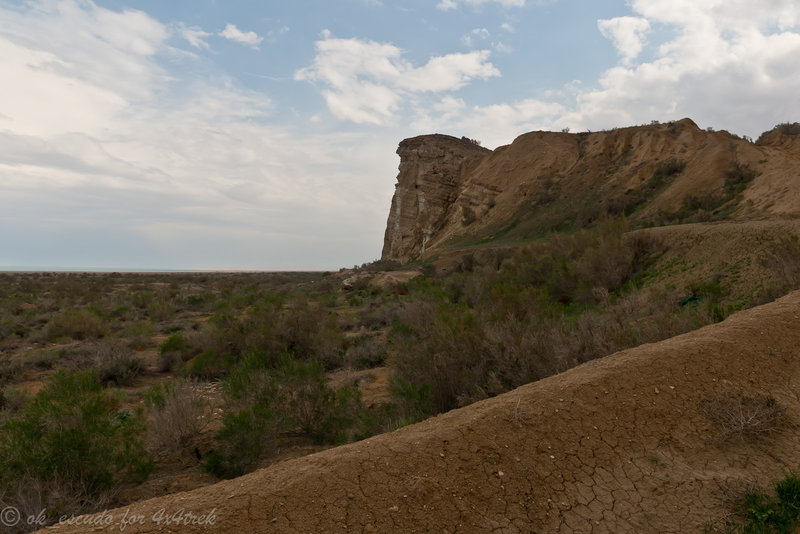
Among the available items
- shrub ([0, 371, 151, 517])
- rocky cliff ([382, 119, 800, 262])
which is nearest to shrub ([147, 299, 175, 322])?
shrub ([0, 371, 151, 517])

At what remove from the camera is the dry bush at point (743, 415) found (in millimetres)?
3473

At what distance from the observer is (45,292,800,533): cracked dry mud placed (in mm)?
2709

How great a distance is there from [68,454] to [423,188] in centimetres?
4253

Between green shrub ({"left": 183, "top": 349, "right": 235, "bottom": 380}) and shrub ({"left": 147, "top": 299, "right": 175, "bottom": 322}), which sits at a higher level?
shrub ({"left": 147, "top": 299, "right": 175, "bottom": 322})

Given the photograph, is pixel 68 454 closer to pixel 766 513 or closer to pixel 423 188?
pixel 766 513

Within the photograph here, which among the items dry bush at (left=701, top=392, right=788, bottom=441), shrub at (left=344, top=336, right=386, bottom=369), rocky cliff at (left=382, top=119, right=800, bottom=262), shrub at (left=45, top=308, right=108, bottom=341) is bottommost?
shrub at (left=344, top=336, right=386, bottom=369)

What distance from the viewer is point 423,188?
4494 cm

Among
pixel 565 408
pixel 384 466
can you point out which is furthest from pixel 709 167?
pixel 384 466

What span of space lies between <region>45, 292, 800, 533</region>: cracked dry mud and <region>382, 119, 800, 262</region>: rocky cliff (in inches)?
637

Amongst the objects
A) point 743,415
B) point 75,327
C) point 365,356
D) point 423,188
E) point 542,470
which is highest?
point 423,188

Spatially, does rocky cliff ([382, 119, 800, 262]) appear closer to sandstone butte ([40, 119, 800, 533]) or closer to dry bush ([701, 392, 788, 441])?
sandstone butte ([40, 119, 800, 533])

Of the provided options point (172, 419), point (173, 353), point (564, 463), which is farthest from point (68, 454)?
point (173, 353)

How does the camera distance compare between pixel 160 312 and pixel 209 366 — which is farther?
pixel 160 312

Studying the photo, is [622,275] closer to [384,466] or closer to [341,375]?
[341,375]
